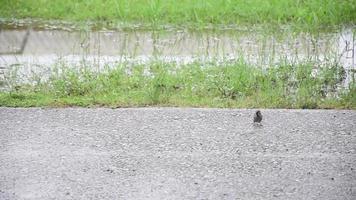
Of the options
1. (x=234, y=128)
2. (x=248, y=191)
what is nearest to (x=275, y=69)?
(x=234, y=128)

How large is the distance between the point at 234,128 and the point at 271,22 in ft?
13.5

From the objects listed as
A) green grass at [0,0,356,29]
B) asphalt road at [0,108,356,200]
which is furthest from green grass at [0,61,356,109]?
green grass at [0,0,356,29]

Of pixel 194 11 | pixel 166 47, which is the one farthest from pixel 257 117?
pixel 194 11

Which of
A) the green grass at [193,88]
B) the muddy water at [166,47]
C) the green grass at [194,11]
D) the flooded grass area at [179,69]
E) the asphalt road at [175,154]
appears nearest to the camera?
the asphalt road at [175,154]

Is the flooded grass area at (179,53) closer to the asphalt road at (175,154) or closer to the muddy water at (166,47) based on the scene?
the muddy water at (166,47)

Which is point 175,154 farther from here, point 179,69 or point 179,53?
point 179,53

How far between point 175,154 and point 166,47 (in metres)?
3.45

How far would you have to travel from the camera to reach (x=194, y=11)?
29.5 ft

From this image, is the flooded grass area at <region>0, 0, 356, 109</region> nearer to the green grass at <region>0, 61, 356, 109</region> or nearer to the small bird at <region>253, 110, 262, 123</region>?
the green grass at <region>0, 61, 356, 109</region>

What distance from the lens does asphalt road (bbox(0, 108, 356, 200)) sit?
3787mm

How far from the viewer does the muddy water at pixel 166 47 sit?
274 inches

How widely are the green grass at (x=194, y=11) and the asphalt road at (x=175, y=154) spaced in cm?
367

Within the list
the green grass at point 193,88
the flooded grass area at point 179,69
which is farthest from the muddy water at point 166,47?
the green grass at point 193,88

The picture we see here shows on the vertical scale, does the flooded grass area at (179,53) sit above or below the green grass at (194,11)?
below
